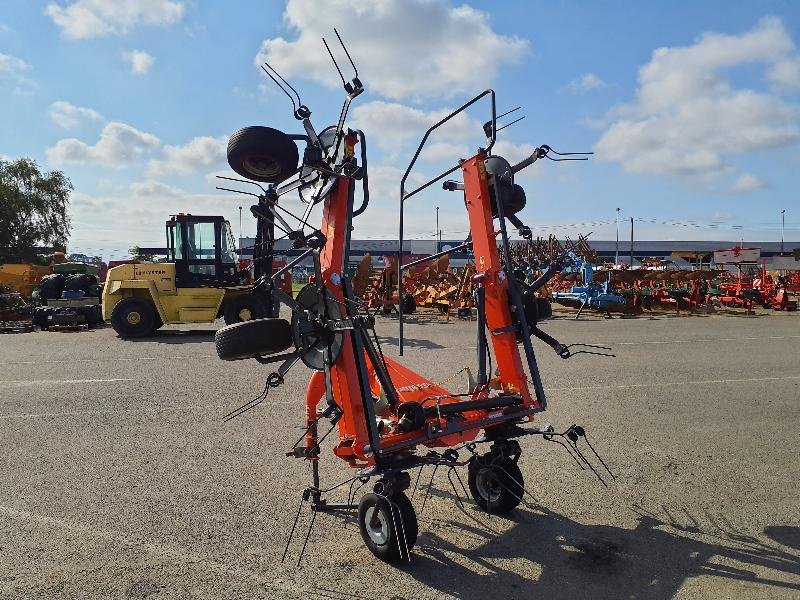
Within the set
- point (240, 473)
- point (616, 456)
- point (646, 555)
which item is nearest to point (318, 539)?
point (240, 473)

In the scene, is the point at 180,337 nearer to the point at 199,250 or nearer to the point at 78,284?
the point at 199,250

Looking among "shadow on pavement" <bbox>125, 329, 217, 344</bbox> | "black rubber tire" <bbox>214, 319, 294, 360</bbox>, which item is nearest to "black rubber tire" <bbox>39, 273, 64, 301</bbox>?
"shadow on pavement" <bbox>125, 329, 217, 344</bbox>

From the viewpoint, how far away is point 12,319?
1922 centimetres

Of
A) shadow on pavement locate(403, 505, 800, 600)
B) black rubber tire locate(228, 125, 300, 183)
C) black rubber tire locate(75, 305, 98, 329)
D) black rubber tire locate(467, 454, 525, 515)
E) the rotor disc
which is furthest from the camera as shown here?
black rubber tire locate(75, 305, 98, 329)

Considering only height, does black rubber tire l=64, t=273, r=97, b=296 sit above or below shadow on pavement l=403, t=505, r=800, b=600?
above

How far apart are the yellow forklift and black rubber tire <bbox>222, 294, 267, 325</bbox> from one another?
4 centimetres

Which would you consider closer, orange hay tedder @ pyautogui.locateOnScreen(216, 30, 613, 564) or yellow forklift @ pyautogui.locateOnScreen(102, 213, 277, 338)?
orange hay tedder @ pyautogui.locateOnScreen(216, 30, 613, 564)

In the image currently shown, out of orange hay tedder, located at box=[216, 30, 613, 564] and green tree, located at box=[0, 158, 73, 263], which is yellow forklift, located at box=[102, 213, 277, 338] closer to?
orange hay tedder, located at box=[216, 30, 613, 564]

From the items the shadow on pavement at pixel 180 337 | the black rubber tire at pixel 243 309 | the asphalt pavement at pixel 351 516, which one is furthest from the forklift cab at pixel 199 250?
the asphalt pavement at pixel 351 516

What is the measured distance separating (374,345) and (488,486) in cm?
125

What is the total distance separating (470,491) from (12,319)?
19374mm

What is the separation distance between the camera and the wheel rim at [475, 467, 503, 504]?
13.7ft

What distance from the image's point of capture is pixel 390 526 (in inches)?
134

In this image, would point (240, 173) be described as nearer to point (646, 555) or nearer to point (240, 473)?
point (240, 473)
